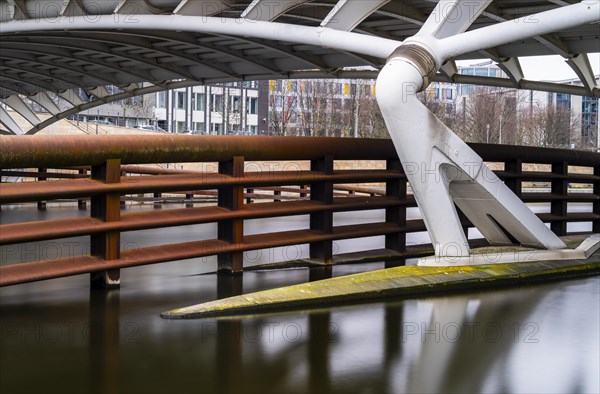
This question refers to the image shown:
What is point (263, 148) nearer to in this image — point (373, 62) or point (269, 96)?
point (373, 62)

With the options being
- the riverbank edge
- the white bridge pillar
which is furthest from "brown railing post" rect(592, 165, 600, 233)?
the white bridge pillar

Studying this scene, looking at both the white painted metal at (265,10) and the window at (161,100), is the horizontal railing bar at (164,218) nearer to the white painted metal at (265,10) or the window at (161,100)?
the white painted metal at (265,10)

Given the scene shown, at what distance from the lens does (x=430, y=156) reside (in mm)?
9047

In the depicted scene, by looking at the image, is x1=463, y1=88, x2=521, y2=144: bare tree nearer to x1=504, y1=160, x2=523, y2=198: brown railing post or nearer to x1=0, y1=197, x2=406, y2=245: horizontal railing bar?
x1=504, y1=160, x2=523, y2=198: brown railing post

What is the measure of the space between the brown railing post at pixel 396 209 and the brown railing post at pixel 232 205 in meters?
2.67

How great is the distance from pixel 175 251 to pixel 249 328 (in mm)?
2341

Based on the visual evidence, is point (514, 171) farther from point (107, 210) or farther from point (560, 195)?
point (107, 210)

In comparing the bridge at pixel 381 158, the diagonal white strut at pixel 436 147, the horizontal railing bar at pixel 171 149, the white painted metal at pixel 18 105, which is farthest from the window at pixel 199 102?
the diagonal white strut at pixel 436 147

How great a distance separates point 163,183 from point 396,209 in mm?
3876

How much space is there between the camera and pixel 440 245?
923 centimetres

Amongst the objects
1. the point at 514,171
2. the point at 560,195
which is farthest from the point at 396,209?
the point at 560,195

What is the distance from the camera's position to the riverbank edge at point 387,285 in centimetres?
690

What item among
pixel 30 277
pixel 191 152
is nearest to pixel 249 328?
pixel 30 277

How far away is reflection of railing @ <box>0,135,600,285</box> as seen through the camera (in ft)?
23.5
